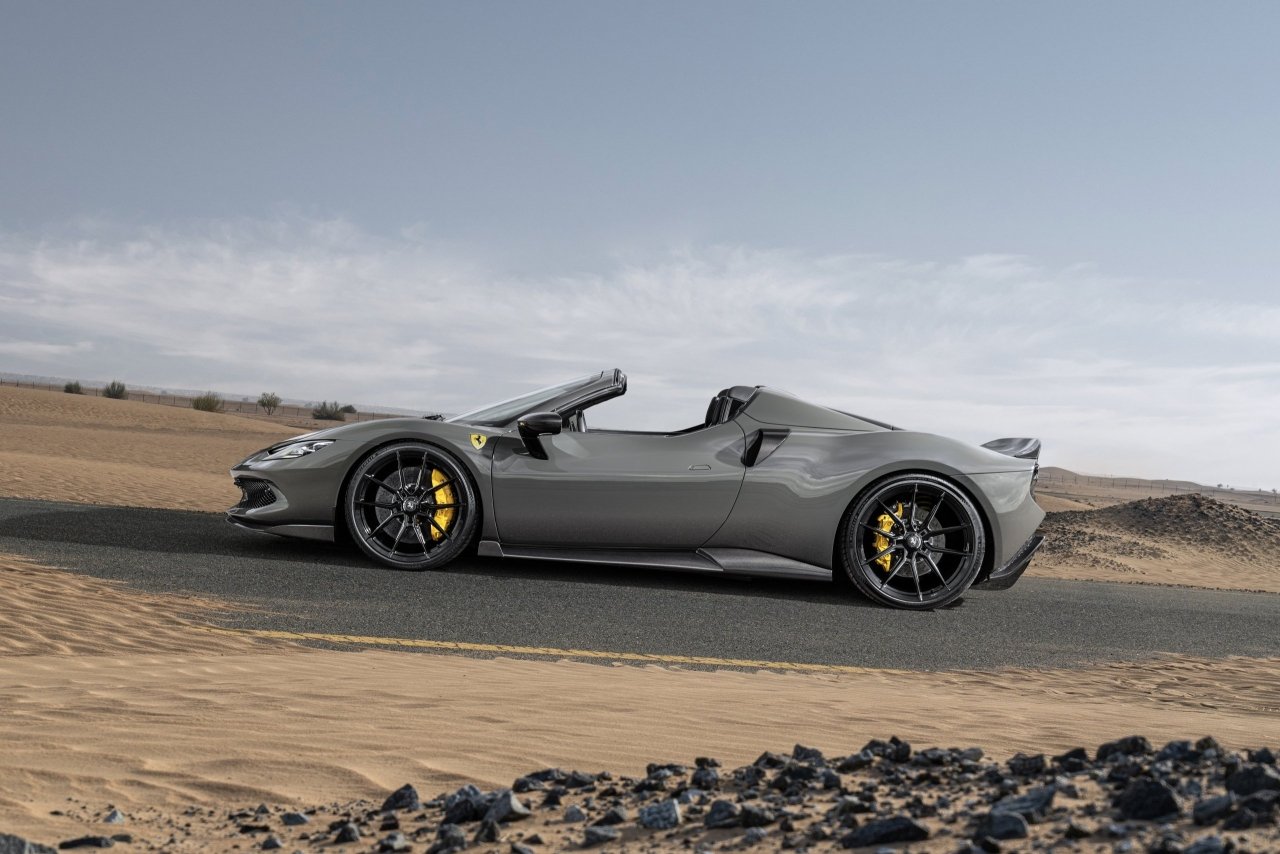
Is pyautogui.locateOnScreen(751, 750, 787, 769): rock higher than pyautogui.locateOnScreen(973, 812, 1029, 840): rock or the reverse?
the reverse

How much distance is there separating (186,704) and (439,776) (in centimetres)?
141

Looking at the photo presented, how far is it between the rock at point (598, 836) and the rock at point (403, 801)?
562 mm

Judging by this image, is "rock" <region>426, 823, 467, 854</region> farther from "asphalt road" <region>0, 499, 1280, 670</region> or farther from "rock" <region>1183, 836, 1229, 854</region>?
"asphalt road" <region>0, 499, 1280, 670</region>

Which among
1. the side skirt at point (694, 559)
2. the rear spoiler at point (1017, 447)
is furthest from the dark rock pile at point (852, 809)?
the rear spoiler at point (1017, 447)

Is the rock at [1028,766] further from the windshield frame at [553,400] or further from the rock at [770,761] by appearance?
the windshield frame at [553,400]

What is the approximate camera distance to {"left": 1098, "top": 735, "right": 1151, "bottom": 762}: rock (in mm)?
2787

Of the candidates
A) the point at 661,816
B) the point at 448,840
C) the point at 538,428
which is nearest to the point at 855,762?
the point at 661,816

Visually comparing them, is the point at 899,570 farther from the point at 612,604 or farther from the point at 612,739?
the point at 612,739

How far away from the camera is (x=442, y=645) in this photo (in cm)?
553

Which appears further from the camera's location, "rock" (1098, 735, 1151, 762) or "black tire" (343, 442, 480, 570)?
"black tire" (343, 442, 480, 570)

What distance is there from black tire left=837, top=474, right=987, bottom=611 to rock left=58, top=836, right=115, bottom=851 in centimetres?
547

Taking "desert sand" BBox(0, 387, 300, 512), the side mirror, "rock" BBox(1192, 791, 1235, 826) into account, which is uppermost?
the side mirror

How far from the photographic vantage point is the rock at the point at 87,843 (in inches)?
93.8

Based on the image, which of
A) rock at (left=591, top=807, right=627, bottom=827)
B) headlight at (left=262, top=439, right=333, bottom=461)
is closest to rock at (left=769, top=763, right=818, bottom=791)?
rock at (left=591, top=807, right=627, bottom=827)
